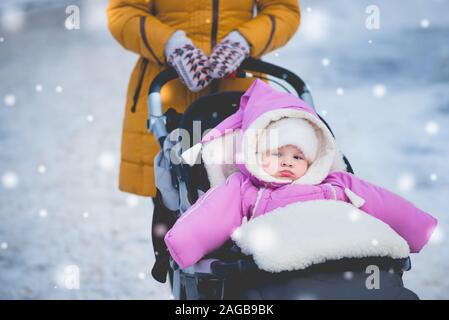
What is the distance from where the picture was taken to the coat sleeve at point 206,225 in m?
1.62

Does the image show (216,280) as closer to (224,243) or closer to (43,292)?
(224,243)

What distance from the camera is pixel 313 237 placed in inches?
59.0

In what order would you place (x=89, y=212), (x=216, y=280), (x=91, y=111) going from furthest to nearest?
1. (x=91, y=111)
2. (x=89, y=212)
3. (x=216, y=280)

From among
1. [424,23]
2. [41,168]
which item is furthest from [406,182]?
[424,23]

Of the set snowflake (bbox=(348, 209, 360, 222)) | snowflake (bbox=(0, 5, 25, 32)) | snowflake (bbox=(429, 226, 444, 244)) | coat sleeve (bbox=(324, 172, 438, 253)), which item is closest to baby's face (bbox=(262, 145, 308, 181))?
coat sleeve (bbox=(324, 172, 438, 253))

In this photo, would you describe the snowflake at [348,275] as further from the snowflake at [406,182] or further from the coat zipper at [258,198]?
the snowflake at [406,182]

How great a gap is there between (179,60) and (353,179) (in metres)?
0.70

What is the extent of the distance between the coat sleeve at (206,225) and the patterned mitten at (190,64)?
1.58 feet

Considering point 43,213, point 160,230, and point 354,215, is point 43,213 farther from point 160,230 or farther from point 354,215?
point 354,215

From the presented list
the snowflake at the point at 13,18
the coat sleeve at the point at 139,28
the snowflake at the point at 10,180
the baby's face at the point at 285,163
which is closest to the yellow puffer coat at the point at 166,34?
the coat sleeve at the point at 139,28

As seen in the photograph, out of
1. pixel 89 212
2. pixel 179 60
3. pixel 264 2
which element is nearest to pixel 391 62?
pixel 89 212

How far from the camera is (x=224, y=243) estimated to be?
5.58ft

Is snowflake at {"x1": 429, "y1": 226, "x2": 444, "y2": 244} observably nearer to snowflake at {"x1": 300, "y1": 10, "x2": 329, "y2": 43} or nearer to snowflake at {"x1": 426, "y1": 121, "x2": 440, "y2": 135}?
snowflake at {"x1": 426, "y1": 121, "x2": 440, "y2": 135}

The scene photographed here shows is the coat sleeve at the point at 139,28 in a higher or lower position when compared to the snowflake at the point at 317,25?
higher
